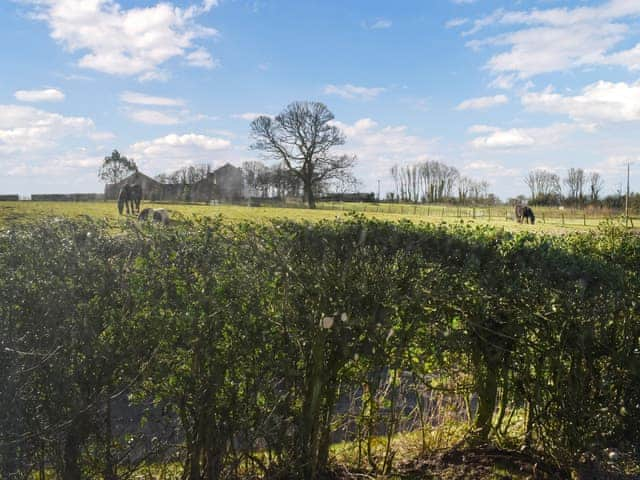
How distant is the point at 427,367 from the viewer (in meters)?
4.41

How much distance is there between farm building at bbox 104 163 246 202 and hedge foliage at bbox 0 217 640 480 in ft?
205

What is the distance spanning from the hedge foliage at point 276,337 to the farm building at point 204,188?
6243 centimetres

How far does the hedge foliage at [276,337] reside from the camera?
360 centimetres

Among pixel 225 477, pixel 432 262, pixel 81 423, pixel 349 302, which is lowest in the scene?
pixel 225 477

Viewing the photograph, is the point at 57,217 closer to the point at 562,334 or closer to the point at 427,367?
the point at 427,367

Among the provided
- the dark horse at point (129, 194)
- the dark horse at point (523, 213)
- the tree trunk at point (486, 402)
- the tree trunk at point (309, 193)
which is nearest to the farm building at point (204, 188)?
the tree trunk at point (309, 193)

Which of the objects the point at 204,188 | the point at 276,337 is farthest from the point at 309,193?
the point at 276,337

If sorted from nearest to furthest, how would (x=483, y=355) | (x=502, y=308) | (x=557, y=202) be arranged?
(x=502, y=308), (x=483, y=355), (x=557, y=202)

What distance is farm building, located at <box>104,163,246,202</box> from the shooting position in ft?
221

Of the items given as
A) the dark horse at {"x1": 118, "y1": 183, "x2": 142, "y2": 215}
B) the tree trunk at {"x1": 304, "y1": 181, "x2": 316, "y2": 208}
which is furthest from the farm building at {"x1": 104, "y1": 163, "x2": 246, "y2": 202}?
the dark horse at {"x1": 118, "y1": 183, "x2": 142, "y2": 215}

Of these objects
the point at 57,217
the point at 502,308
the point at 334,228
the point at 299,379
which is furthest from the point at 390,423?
the point at 57,217

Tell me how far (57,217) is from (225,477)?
2524 millimetres

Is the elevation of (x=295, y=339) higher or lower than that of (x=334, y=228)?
lower

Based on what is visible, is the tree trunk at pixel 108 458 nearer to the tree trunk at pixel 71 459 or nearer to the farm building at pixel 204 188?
the tree trunk at pixel 71 459
